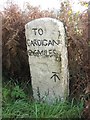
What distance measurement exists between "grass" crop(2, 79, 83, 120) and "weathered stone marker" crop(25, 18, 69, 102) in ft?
0.70

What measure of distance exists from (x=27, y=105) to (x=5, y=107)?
304 mm

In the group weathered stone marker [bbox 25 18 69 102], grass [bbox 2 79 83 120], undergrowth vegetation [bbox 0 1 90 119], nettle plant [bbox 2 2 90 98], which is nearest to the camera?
grass [bbox 2 79 83 120]

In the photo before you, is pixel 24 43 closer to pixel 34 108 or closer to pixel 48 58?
pixel 48 58

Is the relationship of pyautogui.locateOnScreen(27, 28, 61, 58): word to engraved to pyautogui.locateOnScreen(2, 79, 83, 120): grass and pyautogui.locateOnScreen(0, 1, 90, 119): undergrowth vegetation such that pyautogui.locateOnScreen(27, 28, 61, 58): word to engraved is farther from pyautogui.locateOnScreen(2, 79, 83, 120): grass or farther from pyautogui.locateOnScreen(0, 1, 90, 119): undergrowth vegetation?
pyautogui.locateOnScreen(2, 79, 83, 120): grass

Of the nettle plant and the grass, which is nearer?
the grass

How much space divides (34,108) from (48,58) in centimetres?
76

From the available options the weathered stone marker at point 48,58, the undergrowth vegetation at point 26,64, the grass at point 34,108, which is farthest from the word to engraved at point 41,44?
the grass at point 34,108

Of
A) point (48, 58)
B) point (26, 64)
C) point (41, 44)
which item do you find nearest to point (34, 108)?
point (48, 58)

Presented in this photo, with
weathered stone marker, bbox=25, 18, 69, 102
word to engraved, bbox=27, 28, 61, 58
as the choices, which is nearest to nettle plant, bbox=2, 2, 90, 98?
weathered stone marker, bbox=25, 18, 69, 102

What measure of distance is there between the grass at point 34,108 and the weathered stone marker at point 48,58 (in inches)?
8.3

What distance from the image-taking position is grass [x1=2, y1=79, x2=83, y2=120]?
14.9 feet

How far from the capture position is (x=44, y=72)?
202 inches

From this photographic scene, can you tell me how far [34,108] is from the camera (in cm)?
472

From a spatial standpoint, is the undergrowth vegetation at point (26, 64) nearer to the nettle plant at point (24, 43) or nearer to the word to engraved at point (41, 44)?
the nettle plant at point (24, 43)
